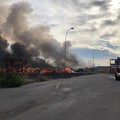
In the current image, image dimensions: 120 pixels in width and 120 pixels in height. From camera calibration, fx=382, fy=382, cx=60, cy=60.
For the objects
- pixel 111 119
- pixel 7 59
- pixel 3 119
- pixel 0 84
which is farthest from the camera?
pixel 7 59

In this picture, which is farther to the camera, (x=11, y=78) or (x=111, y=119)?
(x=11, y=78)

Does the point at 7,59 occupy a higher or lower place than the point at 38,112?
higher

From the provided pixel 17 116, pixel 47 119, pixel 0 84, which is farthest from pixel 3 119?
pixel 0 84

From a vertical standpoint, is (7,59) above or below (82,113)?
above

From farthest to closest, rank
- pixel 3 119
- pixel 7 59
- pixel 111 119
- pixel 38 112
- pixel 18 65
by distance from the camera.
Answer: pixel 18 65
pixel 7 59
pixel 38 112
pixel 3 119
pixel 111 119

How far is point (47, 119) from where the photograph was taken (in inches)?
501

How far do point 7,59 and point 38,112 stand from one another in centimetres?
3376

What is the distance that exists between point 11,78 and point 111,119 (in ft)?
88.7

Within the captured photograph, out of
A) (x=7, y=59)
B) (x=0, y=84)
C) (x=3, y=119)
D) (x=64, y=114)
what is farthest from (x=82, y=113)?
(x=7, y=59)

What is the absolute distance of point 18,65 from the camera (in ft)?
170

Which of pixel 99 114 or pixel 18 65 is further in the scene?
pixel 18 65

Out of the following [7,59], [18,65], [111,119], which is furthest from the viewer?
[18,65]

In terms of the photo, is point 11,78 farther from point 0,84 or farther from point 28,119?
point 28,119

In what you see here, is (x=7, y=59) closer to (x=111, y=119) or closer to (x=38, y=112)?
(x=38, y=112)
